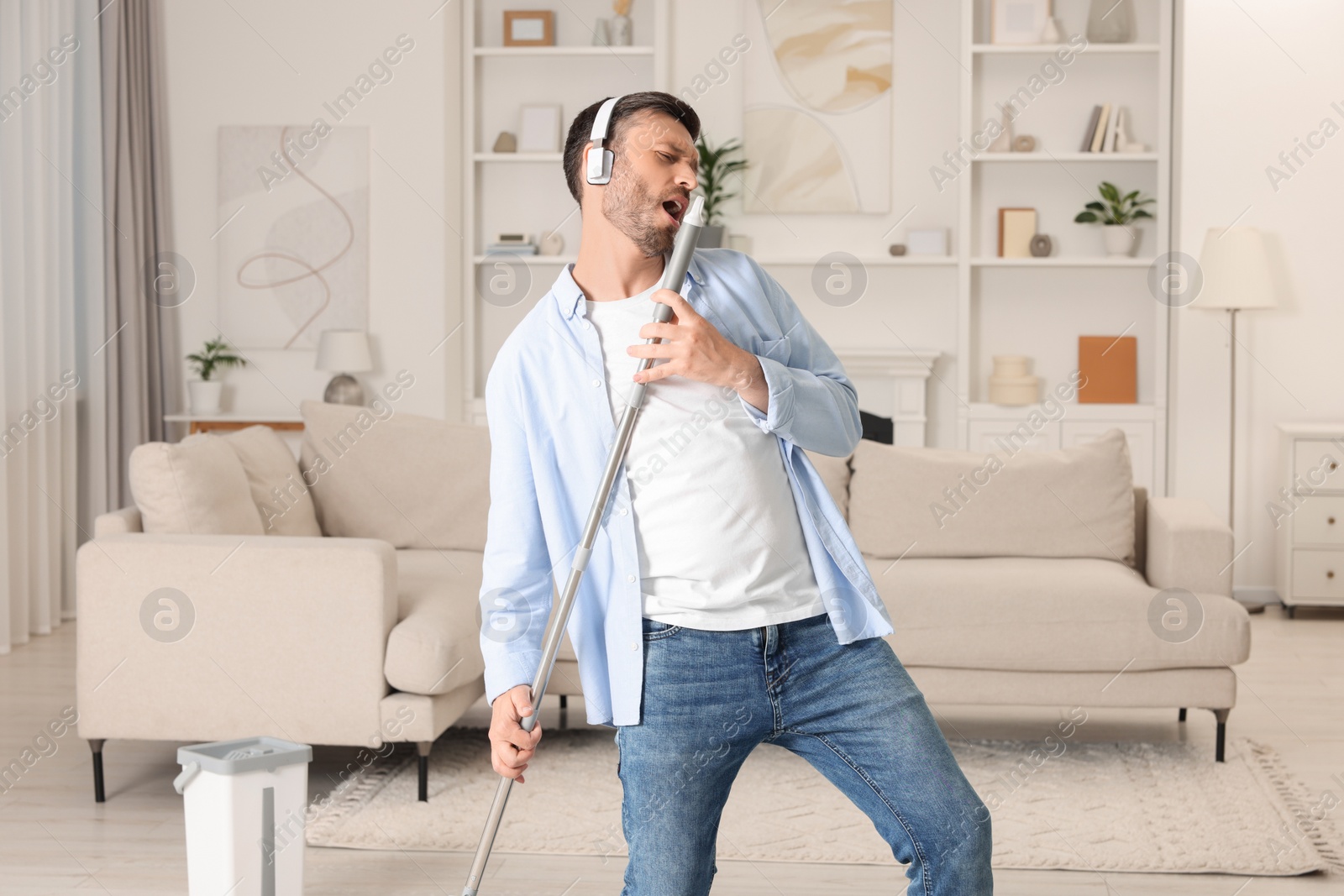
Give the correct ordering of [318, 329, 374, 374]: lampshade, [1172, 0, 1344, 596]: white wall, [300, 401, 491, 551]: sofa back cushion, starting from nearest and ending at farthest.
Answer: [300, 401, 491, 551]: sofa back cushion → [1172, 0, 1344, 596]: white wall → [318, 329, 374, 374]: lampshade

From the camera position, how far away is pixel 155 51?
18.2ft

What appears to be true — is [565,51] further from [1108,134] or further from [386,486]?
[386,486]

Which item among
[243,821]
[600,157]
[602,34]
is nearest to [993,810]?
[243,821]

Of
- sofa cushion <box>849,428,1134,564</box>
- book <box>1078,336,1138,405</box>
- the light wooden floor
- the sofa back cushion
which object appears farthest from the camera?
book <box>1078,336,1138,405</box>

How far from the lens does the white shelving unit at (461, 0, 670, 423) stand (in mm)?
5816

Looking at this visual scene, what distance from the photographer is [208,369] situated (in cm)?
558

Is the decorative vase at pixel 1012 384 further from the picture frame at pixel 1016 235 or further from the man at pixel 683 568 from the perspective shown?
the man at pixel 683 568

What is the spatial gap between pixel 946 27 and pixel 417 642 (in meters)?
4.03

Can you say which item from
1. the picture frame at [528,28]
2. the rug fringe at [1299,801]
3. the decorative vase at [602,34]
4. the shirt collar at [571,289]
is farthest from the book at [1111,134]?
the shirt collar at [571,289]

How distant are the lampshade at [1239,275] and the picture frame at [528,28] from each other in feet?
9.74

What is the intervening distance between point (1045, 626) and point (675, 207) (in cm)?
208

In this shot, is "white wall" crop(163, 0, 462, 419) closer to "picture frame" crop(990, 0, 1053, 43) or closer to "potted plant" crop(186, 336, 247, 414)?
"potted plant" crop(186, 336, 247, 414)

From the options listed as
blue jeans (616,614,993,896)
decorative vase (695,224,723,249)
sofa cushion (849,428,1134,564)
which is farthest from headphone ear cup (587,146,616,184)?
decorative vase (695,224,723,249)

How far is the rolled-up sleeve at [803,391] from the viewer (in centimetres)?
138
